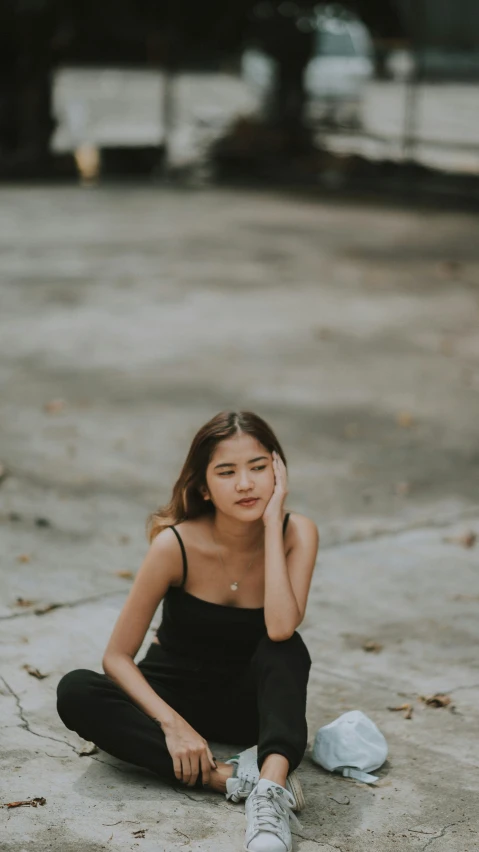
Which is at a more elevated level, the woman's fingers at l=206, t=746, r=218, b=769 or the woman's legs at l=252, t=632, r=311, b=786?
the woman's legs at l=252, t=632, r=311, b=786

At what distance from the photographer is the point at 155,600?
3619mm

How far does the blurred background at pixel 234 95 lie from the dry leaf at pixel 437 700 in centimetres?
1568

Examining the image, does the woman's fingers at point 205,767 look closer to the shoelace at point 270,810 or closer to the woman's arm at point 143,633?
the woman's arm at point 143,633

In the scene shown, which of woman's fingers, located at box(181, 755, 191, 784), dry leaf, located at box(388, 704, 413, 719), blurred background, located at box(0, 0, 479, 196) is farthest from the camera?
blurred background, located at box(0, 0, 479, 196)

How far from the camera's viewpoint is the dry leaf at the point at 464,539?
5844 mm

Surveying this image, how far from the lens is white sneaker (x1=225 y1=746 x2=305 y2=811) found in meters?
3.33

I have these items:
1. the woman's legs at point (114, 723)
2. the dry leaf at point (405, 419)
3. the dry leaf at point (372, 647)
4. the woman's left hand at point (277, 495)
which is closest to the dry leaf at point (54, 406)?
the dry leaf at point (405, 419)

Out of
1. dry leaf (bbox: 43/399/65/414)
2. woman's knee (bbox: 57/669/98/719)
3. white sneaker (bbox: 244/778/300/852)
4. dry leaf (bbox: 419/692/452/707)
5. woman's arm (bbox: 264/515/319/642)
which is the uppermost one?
woman's arm (bbox: 264/515/319/642)

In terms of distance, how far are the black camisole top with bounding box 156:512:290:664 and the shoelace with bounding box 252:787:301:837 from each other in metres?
0.59

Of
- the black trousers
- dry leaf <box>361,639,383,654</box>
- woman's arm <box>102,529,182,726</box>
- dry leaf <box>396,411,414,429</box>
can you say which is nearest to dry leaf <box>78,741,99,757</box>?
the black trousers

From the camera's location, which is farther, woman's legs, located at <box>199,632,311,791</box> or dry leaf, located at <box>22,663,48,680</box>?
dry leaf, located at <box>22,663,48,680</box>

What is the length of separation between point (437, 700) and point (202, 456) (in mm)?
1255

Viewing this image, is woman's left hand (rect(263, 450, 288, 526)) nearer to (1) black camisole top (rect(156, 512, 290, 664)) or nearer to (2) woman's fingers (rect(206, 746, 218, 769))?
(1) black camisole top (rect(156, 512, 290, 664))

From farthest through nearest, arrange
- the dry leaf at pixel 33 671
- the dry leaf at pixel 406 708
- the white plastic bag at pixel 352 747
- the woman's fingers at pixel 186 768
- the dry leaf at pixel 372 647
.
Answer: the dry leaf at pixel 372 647, the dry leaf at pixel 33 671, the dry leaf at pixel 406 708, the white plastic bag at pixel 352 747, the woman's fingers at pixel 186 768
